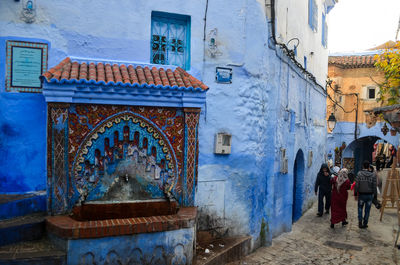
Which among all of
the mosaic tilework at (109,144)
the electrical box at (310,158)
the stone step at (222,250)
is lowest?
the stone step at (222,250)

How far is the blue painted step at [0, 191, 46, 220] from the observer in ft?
18.6

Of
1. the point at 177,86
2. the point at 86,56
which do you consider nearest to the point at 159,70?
the point at 177,86

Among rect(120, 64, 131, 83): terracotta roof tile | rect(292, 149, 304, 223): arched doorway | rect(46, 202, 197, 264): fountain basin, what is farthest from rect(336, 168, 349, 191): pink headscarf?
rect(120, 64, 131, 83): terracotta roof tile

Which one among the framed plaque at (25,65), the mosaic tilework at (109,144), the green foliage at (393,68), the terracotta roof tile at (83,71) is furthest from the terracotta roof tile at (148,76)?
the green foliage at (393,68)

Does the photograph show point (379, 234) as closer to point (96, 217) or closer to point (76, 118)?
point (96, 217)

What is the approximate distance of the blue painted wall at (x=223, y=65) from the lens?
247 inches

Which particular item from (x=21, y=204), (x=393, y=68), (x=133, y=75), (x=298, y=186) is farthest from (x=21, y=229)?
(x=393, y=68)

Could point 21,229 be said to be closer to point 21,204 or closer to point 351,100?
point 21,204

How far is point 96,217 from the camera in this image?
5.81 m

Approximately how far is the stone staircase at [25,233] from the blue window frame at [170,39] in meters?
3.28

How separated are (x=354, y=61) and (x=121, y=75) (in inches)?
715

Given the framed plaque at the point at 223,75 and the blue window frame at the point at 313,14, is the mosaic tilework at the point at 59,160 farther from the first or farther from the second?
the blue window frame at the point at 313,14

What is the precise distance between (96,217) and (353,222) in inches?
321

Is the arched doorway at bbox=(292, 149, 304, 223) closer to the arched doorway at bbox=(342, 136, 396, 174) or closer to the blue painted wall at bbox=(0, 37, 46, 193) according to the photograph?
the blue painted wall at bbox=(0, 37, 46, 193)
